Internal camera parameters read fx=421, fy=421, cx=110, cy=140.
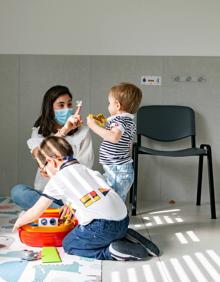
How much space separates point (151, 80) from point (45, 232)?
173cm

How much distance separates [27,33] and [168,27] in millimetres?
1123

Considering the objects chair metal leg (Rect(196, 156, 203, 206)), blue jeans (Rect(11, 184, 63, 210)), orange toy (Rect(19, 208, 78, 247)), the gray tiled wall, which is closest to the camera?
orange toy (Rect(19, 208, 78, 247))

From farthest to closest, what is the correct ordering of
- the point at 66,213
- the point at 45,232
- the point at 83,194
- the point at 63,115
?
the point at 63,115, the point at 66,213, the point at 45,232, the point at 83,194

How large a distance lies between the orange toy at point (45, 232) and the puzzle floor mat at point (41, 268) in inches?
1.6

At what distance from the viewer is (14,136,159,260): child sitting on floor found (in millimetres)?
1934

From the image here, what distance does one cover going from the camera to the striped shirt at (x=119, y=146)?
93.9 inches

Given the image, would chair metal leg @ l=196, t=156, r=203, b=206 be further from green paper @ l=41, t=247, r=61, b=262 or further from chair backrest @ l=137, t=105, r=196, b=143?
green paper @ l=41, t=247, r=61, b=262

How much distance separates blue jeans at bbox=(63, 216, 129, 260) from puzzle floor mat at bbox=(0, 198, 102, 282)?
4 cm

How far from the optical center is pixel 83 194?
193 centimetres

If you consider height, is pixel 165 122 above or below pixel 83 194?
above

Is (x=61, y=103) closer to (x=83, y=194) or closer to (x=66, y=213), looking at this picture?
(x=66, y=213)

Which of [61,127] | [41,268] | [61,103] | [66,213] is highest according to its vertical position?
→ [61,103]

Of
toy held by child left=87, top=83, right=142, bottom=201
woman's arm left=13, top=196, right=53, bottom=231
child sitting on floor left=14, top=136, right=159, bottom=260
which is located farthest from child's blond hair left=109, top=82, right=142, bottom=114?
woman's arm left=13, top=196, right=53, bottom=231

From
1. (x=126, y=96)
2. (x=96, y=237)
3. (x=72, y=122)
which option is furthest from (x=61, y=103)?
(x=96, y=237)
